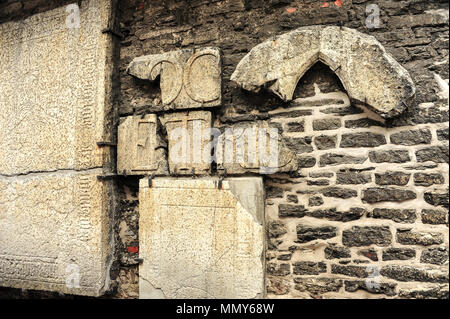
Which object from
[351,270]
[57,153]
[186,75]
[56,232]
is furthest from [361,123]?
[56,232]

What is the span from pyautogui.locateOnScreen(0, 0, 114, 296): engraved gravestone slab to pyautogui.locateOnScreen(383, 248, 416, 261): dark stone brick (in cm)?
226

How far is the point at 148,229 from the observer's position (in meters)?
2.94

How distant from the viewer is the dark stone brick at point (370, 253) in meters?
2.55

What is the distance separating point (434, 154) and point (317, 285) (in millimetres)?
1266

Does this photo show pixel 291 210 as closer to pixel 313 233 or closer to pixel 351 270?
pixel 313 233

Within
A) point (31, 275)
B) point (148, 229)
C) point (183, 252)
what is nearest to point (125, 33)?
point (148, 229)

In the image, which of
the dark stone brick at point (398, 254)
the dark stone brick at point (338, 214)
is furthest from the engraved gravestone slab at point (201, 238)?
the dark stone brick at point (398, 254)

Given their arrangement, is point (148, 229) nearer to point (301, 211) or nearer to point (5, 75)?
point (301, 211)

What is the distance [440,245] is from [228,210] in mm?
1496

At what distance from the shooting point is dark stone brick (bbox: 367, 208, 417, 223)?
249cm

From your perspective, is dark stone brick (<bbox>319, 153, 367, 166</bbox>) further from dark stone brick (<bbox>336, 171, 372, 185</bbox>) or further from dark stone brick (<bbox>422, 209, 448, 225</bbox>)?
dark stone brick (<bbox>422, 209, 448, 225</bbox>)

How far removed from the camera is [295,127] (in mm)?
2811

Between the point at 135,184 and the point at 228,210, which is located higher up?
the point at 135,184

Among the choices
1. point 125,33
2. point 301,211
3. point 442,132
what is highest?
point 125,33
